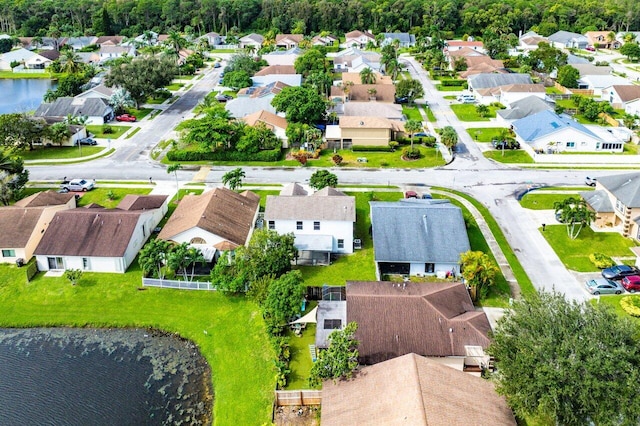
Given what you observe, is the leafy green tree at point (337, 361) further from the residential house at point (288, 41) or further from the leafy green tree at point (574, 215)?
the residential house at point (288, 41)

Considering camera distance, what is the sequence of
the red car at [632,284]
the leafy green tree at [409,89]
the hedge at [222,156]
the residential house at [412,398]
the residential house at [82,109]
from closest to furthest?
the residential house at [412,398] < the red car at [632,284] < the hedge at [222,156] < the residential house at [82,109] < the leafy green tree at [409,89]

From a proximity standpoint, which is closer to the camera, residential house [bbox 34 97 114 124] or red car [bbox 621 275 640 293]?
red car [bbox 621 275 640 293]

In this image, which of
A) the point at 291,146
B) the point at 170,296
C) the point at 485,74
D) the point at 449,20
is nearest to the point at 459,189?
the point at 291,146

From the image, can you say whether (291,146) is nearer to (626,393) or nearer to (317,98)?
(317,98)

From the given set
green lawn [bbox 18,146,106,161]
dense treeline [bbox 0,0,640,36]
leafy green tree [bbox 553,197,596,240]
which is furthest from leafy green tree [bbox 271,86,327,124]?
dense treeline [bbox 0,0,640,36]

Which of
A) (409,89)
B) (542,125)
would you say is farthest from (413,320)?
(409,89)

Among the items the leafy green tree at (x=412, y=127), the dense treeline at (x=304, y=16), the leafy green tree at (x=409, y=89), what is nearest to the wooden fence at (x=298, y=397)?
the leafy green tree at (x=412, y=127)

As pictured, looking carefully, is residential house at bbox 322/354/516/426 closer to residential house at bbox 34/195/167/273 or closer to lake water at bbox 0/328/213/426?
lake water at bbox 0/328/213/426
